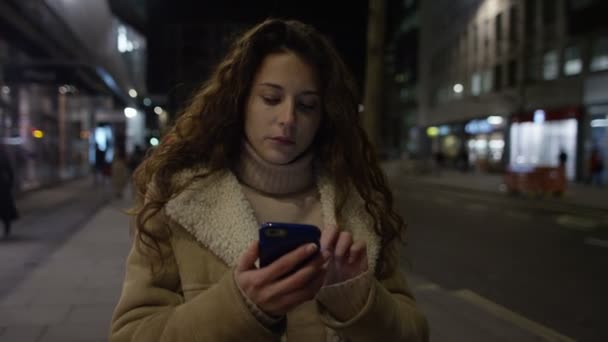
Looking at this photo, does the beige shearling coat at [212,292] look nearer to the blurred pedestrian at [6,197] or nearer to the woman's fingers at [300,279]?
the woman's fingers at [300,279]

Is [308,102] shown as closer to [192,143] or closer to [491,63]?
[192,143]

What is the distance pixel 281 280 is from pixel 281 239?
9cm

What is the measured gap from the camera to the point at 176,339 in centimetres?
118

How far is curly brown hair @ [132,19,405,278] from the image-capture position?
1457mm

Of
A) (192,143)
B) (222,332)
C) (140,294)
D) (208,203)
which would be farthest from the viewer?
(192,143)

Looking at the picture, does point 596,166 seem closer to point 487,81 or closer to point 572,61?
point 572,61

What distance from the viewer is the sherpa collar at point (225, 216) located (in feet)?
4.40

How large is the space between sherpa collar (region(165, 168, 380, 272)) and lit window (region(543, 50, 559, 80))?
87.7 ft

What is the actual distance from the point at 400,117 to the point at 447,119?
747 inches

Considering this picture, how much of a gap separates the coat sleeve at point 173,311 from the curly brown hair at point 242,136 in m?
0.07

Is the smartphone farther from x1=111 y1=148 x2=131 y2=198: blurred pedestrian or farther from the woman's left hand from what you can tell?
x1=111 y1=148 x2=131 y2=198: blurred pedestrian

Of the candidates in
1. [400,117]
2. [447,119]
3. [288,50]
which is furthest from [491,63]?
[288,50]

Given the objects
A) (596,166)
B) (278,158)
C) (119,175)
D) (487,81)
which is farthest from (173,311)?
(487,81)

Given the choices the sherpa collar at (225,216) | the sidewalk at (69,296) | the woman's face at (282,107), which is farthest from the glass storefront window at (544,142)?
the woman's face at (282,107)
